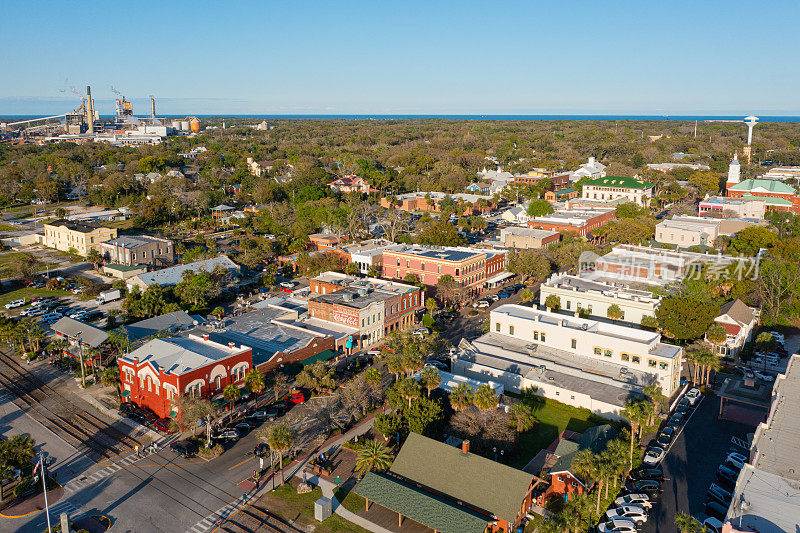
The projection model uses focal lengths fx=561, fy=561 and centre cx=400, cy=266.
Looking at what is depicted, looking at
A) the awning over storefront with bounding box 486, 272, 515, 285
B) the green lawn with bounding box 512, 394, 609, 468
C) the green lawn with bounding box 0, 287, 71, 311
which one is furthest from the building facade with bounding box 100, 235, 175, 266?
the green lawn with bounding box 512, 394, 609, 468

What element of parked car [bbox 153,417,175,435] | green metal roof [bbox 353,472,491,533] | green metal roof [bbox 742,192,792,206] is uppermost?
green metal roof [bbox 742,192,792,206]

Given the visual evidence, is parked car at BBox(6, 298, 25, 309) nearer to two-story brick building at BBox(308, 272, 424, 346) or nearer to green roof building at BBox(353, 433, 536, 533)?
two-story brick building at BBox(308, 272, 424, 346)

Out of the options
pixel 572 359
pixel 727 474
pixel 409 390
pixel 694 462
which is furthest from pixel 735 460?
pixel 409 390

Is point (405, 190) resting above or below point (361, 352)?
above

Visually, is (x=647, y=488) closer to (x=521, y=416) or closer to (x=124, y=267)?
(x=521, y=416)

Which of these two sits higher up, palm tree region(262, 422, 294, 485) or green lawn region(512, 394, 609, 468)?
palm tree region(262, 422, 294, 485)

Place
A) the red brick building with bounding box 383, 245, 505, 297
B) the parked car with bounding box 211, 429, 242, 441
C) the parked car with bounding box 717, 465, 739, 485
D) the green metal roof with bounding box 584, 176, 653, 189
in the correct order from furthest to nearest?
the green metal roof with bounding box 584, 176, 653, 189 < the red brick building with bounding box 383, 245, 505, 297 < the parked car with bounding box 211, 429, 242, 441 < the parked car with bounding box 717, 465, 739, 485

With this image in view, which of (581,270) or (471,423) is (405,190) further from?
(471,423)


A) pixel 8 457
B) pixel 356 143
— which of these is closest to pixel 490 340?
pixel 8 457
